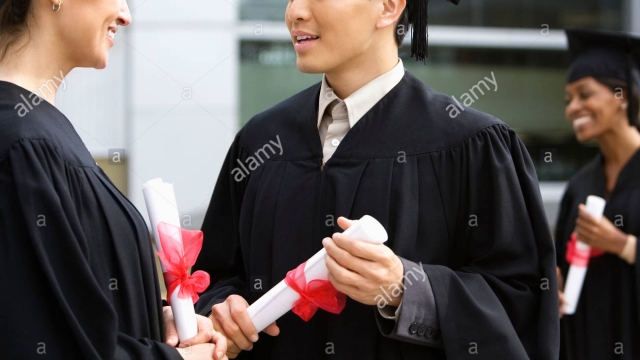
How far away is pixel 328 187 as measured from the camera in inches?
90.8

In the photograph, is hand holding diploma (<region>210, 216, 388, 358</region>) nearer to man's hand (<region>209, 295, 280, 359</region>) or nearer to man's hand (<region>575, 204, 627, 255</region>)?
man's hand (<region>209, 295, 280, 359</region>)

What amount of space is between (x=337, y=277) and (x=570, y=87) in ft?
9.23

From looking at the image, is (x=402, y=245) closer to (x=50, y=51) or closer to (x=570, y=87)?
(x=50, y=51)

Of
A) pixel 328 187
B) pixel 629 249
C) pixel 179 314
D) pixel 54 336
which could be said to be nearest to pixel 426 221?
pixel 328 187

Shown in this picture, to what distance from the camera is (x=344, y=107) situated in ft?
7.91

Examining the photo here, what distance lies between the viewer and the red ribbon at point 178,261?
2115 millimetres

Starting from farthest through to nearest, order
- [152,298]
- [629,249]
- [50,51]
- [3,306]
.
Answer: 1. [629,249]
2. [152,298]
3. [50,51]
4. [3,306]

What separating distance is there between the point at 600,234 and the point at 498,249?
71.7 inches

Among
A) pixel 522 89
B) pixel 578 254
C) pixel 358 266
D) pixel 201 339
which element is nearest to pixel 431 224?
pixel 358 266

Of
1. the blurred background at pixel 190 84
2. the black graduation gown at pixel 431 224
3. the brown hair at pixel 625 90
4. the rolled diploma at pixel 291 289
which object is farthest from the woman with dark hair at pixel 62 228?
the blurred background at pixel 190 84

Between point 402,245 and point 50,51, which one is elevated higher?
point 50,51

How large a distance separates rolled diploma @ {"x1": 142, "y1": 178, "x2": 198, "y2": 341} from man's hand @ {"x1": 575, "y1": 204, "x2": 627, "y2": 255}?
2310mm

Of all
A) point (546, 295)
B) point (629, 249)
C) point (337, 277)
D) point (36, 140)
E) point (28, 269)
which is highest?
point (36, 140)

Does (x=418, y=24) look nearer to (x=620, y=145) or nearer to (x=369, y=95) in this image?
(x=369, y=95)
